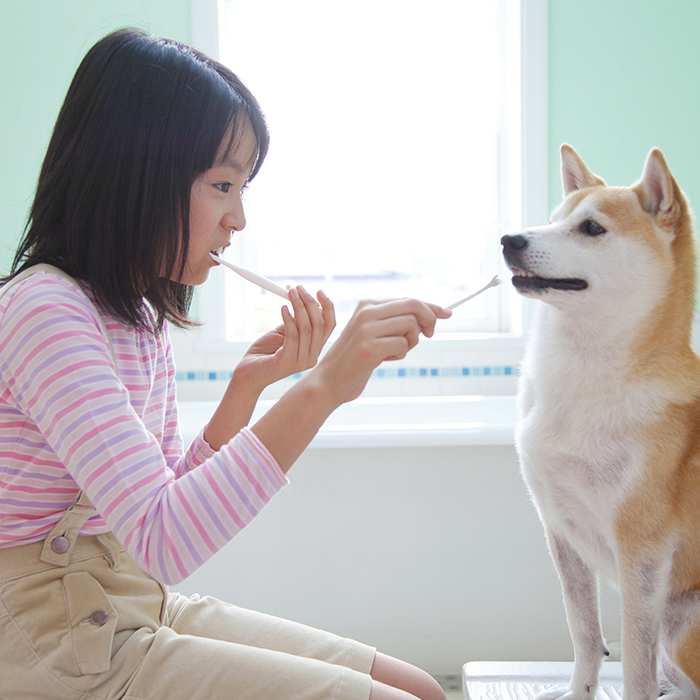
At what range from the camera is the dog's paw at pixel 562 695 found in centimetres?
105

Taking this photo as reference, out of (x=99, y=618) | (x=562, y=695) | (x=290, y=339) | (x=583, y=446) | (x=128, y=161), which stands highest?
(x=128, y=161)

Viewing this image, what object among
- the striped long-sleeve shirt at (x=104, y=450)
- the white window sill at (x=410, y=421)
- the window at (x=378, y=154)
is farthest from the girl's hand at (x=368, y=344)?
the window at (x=378, y=154)

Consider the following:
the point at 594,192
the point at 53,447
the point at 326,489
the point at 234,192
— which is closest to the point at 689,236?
the point at 594,192

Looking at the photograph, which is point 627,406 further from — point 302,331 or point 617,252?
point 302,331

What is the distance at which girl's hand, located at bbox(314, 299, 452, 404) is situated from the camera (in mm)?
843

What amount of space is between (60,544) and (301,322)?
35 cm

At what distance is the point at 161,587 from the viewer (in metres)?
0.99

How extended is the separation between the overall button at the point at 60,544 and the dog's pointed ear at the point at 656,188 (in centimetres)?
76

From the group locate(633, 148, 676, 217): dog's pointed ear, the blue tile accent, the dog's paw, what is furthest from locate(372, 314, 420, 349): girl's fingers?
the blue tile accent

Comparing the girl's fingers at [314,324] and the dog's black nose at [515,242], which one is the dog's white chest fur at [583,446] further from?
the girl's fingers at [314,324]

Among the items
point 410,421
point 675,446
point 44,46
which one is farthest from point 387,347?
point 44,46

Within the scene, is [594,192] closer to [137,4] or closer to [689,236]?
[689,236]

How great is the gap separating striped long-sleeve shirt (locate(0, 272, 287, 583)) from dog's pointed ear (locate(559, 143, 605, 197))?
576mm

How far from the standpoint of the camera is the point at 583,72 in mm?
2297
